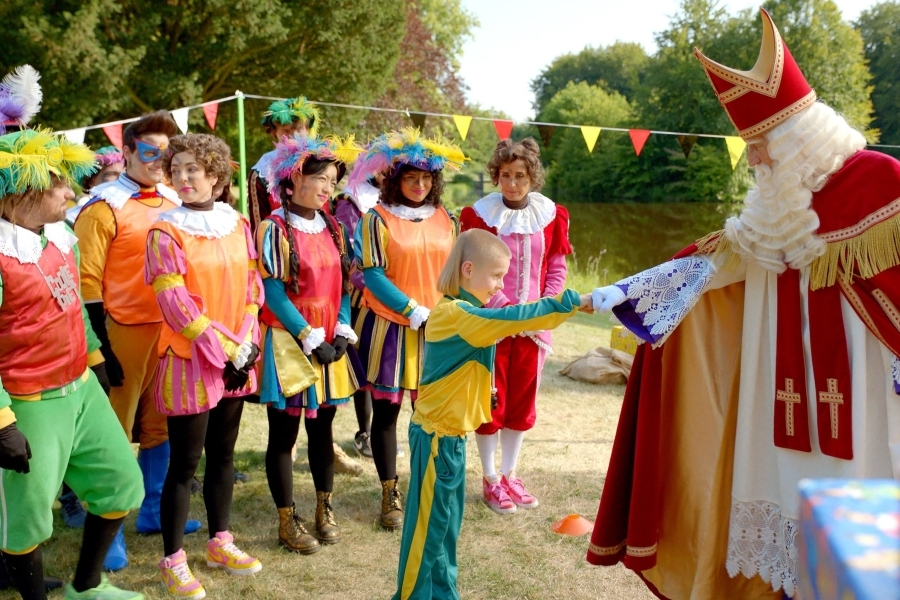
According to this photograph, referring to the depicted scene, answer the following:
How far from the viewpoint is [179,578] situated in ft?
11.0

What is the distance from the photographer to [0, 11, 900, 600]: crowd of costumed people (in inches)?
104

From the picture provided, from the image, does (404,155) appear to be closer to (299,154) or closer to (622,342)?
(299,154)

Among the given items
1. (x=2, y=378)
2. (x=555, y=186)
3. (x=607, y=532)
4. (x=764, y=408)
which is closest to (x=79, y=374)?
(x=2, y=378)

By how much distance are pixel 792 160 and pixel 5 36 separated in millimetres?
14674

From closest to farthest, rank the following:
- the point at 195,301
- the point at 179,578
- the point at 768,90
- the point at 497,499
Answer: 1. the point at 768,90
2. the point at 195,301
3. the point at 179,578
4. the point at 497,499

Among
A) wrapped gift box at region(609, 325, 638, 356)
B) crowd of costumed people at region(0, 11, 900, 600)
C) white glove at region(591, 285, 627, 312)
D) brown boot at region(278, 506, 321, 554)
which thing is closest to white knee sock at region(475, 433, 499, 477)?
crowd of costumed people at region(0, 11, 900, 600)

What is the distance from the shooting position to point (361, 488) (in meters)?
4.63

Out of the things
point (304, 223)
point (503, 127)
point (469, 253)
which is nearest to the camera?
point (469, 253)

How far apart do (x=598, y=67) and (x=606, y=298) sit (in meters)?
71.8

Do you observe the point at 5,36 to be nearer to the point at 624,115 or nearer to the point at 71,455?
the point at 71,455

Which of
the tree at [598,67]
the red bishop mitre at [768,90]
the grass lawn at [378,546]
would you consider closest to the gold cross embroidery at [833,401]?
the red bishop mitre at [768,90]

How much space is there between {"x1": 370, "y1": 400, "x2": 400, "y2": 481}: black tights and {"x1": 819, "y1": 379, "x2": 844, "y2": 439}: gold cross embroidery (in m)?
2.08

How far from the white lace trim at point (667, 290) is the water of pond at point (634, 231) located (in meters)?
13.1

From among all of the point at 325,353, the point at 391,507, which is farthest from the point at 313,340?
the point at 391,507
